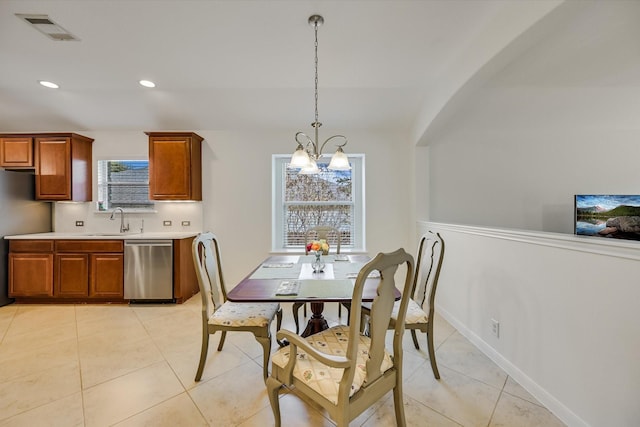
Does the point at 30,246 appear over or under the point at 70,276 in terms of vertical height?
over

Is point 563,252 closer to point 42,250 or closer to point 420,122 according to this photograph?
point 420,122

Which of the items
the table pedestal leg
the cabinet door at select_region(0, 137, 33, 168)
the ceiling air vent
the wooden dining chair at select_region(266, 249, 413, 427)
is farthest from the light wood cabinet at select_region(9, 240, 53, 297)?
the wooden dining chair at select_region(266, 249, 413, 427)

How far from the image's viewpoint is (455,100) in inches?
105

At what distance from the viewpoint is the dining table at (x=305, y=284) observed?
160cm

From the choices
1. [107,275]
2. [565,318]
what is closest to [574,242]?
[565,318]

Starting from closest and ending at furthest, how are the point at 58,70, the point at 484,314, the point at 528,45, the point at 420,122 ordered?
the point at 528,45, the point at 484,314, the point at 58,70, the point at 420,122

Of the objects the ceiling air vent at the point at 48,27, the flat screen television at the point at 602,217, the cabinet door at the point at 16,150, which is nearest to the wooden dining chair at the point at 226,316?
the ceiling air vent at the point at 48,27

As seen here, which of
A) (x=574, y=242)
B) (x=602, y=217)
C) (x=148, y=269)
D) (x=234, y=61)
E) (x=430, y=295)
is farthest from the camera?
(x=148, y=269)

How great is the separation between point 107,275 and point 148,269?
543 mm

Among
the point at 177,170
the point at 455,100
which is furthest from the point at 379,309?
the point at 177,170

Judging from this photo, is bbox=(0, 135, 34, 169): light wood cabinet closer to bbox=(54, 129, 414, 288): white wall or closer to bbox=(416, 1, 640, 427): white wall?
bbox=(54, 129, 414, 288): white wall

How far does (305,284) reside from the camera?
1854mm

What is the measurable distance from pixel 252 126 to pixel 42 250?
317 centimetres

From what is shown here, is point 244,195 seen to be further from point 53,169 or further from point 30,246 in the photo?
point 30,246
